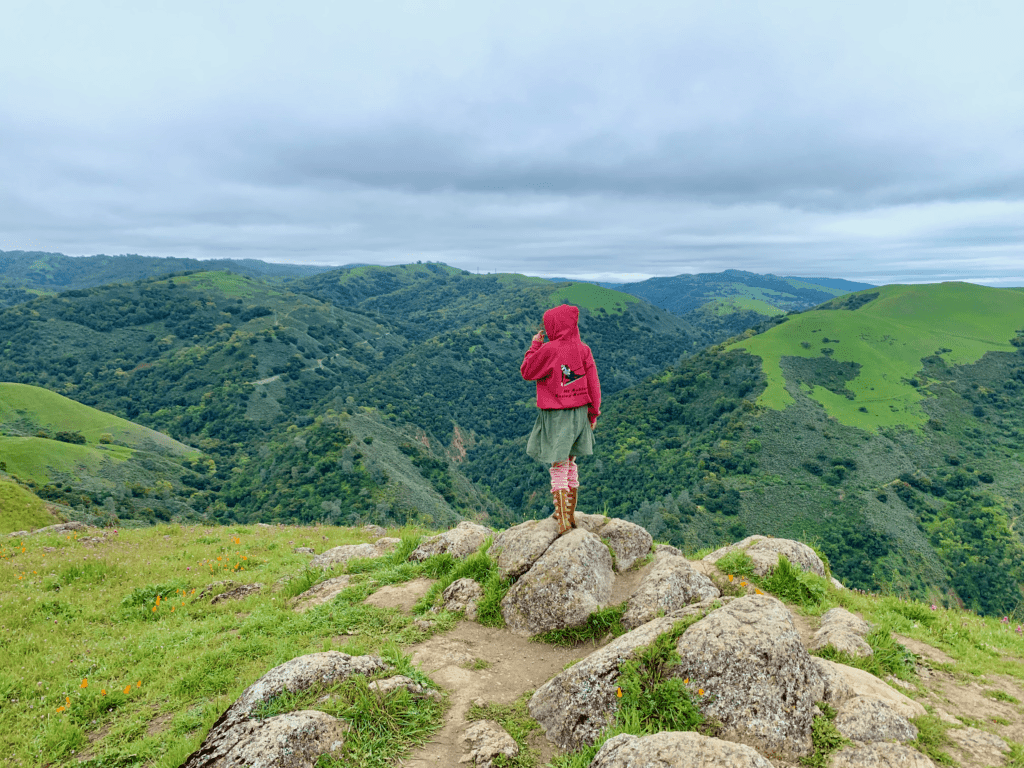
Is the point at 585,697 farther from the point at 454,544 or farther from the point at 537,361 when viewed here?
the point at 454,544

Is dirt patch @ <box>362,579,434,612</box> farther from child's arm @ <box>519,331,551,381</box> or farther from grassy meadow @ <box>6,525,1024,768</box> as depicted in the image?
child's arm @ <box>519,331,551,381</box>

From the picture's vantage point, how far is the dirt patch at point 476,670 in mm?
4770

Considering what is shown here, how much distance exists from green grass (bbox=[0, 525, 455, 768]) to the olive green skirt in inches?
133

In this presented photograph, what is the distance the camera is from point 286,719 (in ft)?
14.6

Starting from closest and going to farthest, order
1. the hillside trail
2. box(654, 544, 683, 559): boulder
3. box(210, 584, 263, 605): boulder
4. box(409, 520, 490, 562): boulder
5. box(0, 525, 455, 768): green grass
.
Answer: the hillside trail → box(0, 525, 455, 768): green grass → box(654, 544, 683, 559): boulder → box(210, 584, 263, 605): boulder → box(409, 520, 490, 562): boulder

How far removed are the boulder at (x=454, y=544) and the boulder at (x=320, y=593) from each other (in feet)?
5.53

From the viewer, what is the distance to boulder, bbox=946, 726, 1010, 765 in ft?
14.1

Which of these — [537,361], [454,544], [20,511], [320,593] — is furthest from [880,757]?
[20,511]

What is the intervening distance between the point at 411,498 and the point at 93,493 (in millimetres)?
41512

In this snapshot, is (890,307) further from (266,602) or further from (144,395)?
(144,395)

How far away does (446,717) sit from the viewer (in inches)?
203

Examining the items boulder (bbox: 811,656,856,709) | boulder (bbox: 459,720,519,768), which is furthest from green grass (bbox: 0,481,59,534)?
boulder (bbox: 811,656,856,709)

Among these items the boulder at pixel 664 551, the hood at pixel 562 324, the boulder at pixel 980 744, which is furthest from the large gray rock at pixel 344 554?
the boulder at pixel 980 744

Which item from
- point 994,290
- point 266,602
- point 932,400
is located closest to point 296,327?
point 266,602
